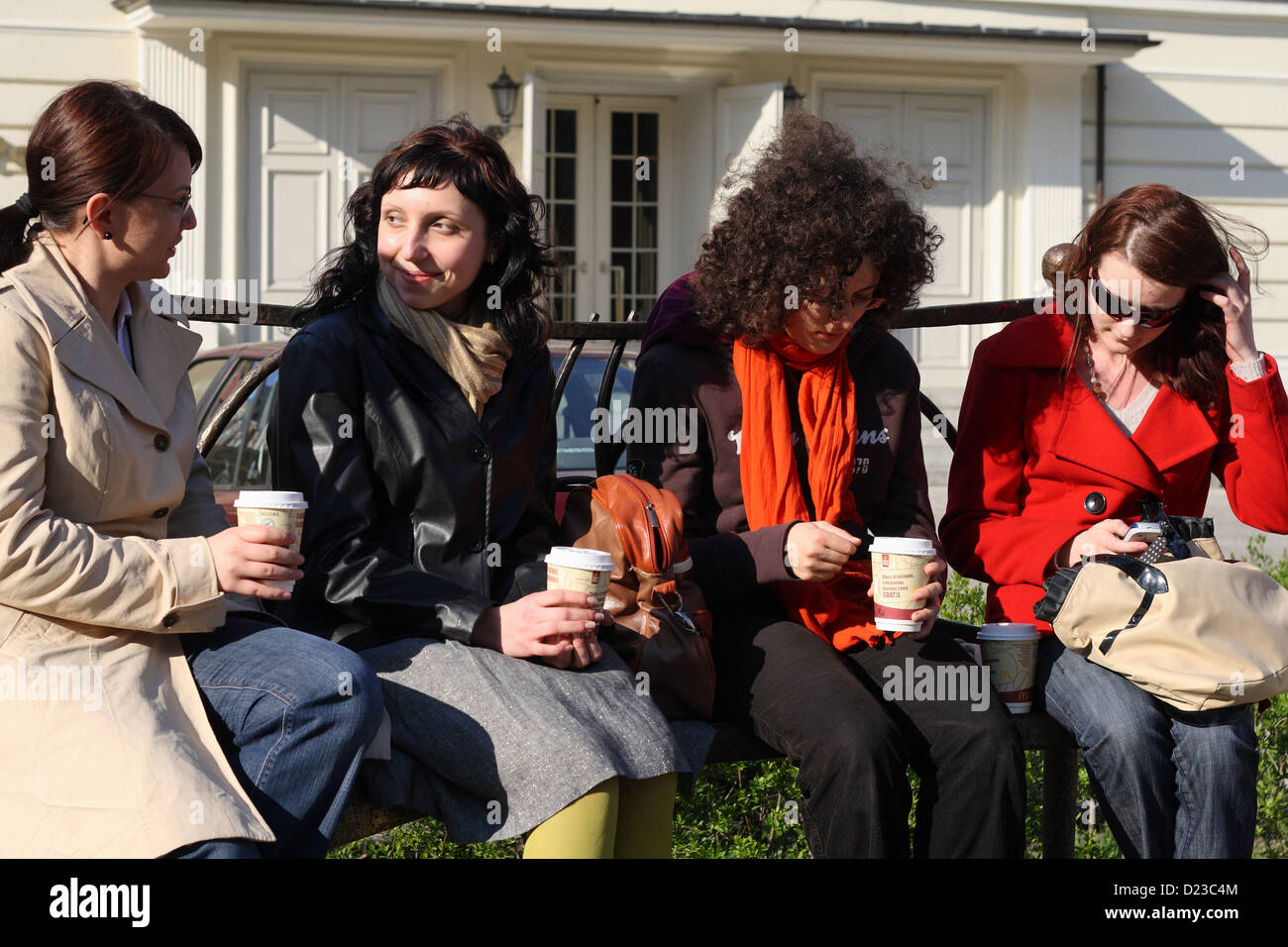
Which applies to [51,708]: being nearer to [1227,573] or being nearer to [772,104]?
[1227,573]

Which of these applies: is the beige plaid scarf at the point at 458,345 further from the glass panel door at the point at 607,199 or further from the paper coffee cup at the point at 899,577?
the glass panel door at the point at 607,199

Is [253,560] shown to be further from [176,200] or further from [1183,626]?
[1183,626]

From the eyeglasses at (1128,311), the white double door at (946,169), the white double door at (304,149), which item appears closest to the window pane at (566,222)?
the white double door at (304,149)

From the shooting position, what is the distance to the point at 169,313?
3.04 meters

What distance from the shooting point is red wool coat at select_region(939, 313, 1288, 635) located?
340 centimetres

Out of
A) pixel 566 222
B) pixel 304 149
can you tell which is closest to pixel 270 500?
pixel 304 149

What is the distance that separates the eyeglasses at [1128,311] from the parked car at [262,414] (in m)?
2.60

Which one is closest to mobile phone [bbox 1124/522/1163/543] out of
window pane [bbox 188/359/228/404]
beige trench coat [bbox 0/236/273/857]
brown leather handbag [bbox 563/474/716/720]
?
brown leather handbag [bbox 563/474/716/720]

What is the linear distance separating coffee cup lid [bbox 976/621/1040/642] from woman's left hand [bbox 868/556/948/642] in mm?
155

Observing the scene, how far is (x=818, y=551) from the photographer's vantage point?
305 centimetres

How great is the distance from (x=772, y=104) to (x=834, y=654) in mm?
9985

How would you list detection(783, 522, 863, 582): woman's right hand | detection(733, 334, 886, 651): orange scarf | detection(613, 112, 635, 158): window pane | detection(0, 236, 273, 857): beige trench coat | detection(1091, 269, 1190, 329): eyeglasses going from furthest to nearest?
detection(613, 112, 635, 158): window pane, detection(1091, 269, 1190, 329): eyeglasses, detection(733, 334, 886, 651): orange scarf, detection(783, 522, 863, 582): woman's right hand, detection(0, 236, 273, 857): beige trench coat

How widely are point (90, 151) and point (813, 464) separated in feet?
5.42

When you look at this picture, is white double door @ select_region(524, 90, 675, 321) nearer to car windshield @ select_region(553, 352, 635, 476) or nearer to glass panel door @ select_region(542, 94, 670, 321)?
glass panel door @ select_region(542, 94, 670, 321)
